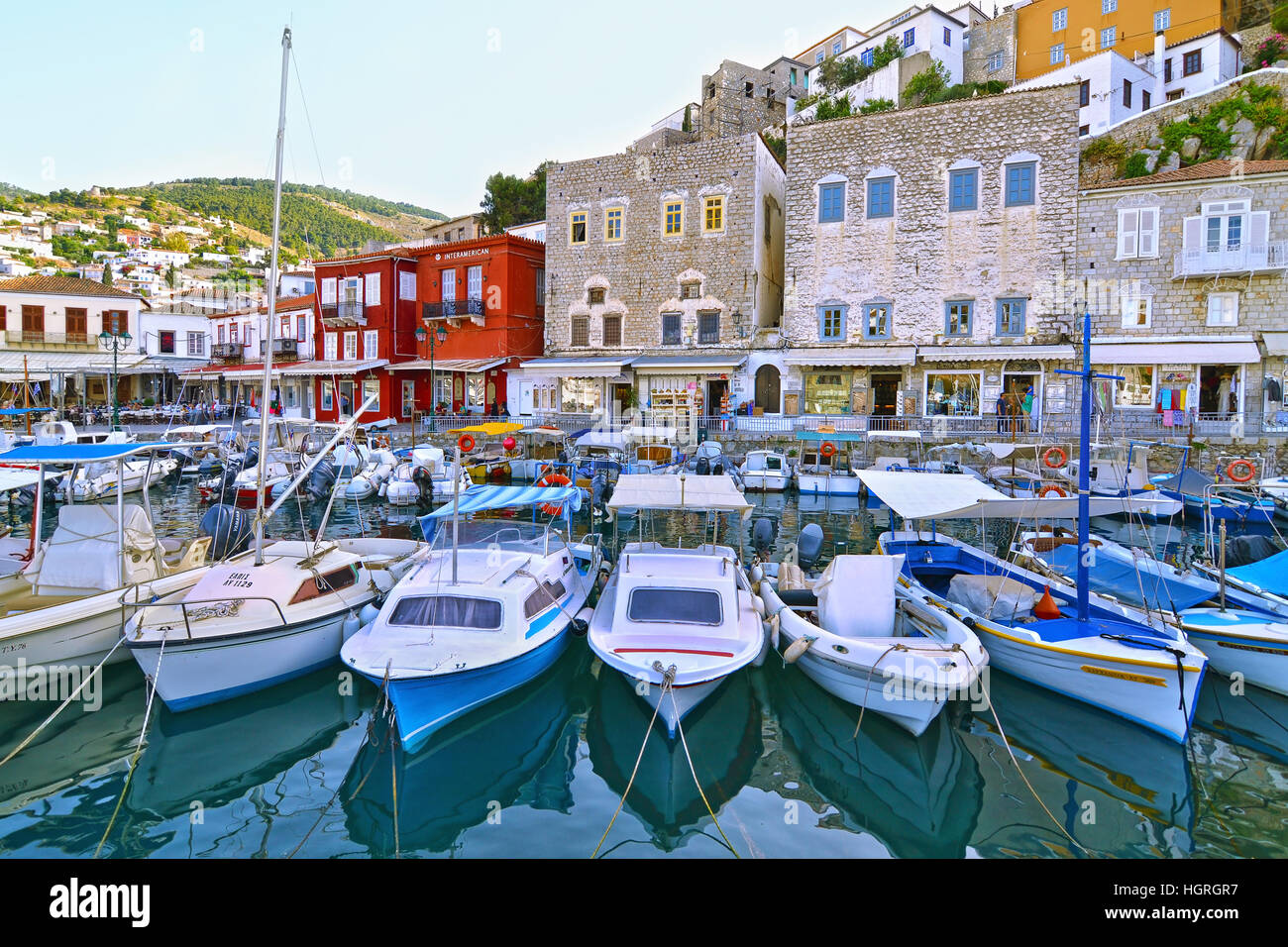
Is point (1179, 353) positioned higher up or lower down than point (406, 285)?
lower down

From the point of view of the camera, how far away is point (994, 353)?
106 feet

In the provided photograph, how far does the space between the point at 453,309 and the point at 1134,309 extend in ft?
105

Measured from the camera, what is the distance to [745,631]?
10570 mm

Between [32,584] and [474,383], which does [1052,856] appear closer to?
[32,584]

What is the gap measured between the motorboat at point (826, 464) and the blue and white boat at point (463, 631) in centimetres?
1804

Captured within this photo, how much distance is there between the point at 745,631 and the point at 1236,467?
67.6 ft

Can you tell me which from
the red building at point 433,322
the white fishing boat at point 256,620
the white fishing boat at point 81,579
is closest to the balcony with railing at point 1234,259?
the red building at point 433,322

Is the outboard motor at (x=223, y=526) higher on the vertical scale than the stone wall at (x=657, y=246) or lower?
lower

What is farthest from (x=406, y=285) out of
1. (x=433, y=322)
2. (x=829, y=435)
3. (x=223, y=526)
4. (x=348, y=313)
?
(x=223, y=526)

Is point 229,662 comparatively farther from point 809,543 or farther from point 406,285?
point 406,285

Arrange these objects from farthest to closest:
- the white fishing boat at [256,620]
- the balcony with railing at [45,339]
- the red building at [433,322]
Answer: the balcony with railing at [45,339]
the red building at [433,322]
the white fishing boat at [256,620]

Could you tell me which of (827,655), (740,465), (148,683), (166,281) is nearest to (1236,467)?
(740,465)

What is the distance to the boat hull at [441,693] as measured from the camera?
930cm

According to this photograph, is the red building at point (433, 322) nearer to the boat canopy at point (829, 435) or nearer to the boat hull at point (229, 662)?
the boat canopy at point (829, 435)
